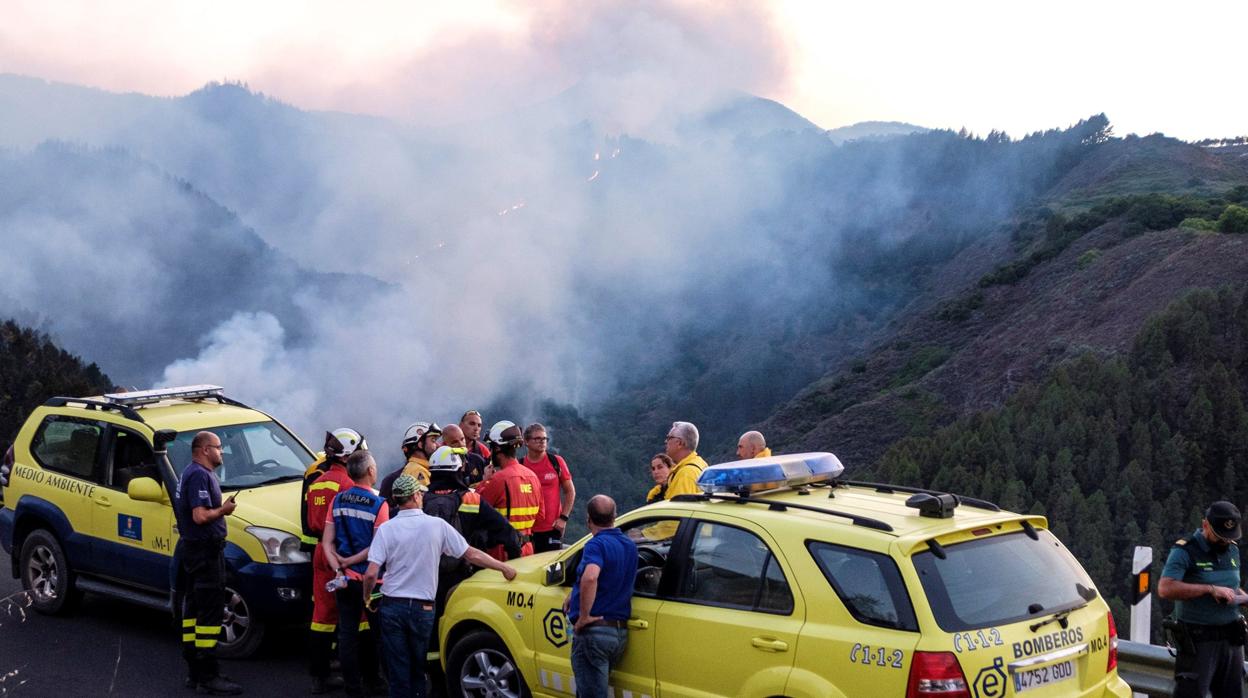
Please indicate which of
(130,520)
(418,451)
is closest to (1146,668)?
(418,451)

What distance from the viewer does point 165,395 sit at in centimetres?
977

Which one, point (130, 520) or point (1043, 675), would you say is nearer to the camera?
point (1043, 675)

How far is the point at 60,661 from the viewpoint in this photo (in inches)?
328

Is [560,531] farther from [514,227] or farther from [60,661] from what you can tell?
[514,227]

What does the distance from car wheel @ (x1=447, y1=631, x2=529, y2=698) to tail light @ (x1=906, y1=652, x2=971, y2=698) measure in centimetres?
261

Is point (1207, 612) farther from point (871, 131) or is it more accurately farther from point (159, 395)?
point (871, 131)

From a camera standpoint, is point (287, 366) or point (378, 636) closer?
point (378, 636)

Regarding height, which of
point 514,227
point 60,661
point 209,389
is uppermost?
point 514,227

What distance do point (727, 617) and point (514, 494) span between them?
9.09 feet

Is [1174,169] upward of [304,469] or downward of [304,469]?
upward

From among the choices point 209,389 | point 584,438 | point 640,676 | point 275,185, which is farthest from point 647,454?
point 640,676

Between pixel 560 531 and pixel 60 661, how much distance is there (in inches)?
152

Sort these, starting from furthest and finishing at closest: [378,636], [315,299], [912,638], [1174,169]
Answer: [315,299], [1174,169], [378,636], [912,638]

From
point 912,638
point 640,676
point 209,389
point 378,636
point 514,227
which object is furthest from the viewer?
point 514,227
